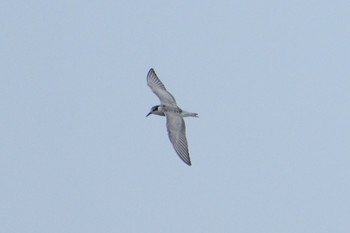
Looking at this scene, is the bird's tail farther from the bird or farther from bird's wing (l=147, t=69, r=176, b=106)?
bird's wing (l=147, t=69, r=176, b=106)

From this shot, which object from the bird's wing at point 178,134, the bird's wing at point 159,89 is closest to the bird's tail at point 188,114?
the bird's wing at point 178,134

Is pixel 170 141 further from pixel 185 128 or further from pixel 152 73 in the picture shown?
pixel 152 73

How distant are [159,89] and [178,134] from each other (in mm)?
7009

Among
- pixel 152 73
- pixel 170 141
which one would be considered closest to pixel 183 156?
pixel 170 141

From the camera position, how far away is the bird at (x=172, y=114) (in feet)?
227

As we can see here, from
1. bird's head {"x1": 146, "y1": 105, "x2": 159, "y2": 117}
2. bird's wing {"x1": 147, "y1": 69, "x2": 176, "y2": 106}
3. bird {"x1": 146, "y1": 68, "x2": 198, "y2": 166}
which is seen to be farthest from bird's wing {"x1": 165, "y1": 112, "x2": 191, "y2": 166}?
bird's wing {"x1": 147, "y1": 69, "x2": 176, "y2": 106}

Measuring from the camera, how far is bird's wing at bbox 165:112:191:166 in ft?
226

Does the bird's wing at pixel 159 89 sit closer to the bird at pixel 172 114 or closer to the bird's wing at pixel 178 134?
the bird at pixel 172 114

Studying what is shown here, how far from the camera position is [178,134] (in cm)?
7025

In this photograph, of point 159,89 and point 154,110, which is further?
point 159,89

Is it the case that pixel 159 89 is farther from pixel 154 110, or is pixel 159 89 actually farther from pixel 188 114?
pixel 188 114

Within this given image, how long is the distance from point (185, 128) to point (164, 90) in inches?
240

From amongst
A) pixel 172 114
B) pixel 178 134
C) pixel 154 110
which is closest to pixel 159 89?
pixel 154 110

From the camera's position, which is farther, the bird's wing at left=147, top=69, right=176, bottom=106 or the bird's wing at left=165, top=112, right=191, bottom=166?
the bird's wing at left=147, top=69, right=176, bottom=106
